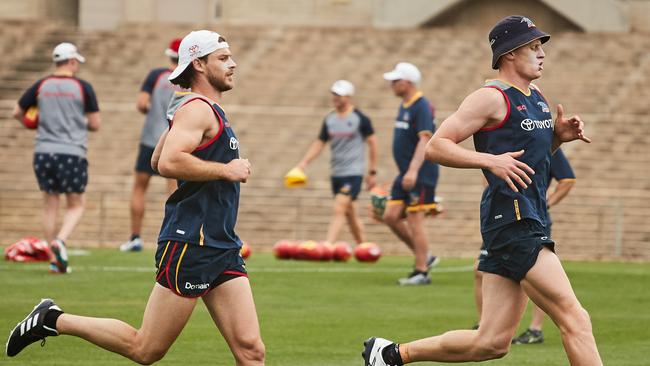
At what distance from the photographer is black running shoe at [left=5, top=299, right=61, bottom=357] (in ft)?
25.6

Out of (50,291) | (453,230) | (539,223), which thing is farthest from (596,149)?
(539,223)

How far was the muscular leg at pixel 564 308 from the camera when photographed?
23.9 feet

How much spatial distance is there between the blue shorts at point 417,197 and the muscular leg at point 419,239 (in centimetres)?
8

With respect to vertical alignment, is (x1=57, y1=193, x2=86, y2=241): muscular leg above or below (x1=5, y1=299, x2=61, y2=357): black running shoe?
below

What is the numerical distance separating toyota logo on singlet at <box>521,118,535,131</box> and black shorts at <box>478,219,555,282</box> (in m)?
0.51

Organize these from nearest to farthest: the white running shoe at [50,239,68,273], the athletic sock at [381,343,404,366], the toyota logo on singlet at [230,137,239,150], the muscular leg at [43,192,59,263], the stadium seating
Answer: the toyota logo on singlet at [230,137,239,150], the athletic sock at [381,343,404,366], the white running shoe at [50,239,68,273], the muscular leg at [43,192,59,263], the stadium seating

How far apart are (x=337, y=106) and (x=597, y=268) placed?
435cm

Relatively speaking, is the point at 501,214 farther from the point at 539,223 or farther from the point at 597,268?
the point at 597,268

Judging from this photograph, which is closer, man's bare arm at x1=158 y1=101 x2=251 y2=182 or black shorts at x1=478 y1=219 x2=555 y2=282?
man's bare arm at x1=158 y1=101 x2=251 y2=182

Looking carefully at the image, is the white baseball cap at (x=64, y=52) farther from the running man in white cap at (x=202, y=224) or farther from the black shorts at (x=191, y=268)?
the black shorts at (x=191, y=268)

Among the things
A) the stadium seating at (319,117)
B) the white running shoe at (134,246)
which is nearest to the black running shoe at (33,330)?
the white running shoe at (134,246)

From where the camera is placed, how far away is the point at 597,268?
19328 millimetres

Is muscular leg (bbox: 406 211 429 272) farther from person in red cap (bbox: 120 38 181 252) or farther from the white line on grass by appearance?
person in red cap (bbox: 120 38 181 252)

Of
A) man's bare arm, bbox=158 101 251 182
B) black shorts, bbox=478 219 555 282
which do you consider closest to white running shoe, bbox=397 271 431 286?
black shorts, bbox=478 219 555 282
